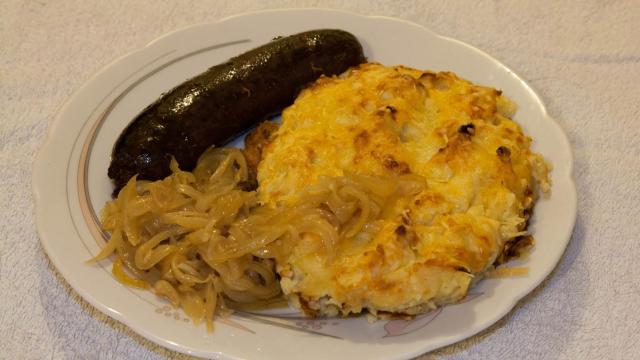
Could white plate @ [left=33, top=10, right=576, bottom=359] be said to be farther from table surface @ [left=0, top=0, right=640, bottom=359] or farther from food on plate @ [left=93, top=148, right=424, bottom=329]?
table surface @ [left=0, top=0, right=640, bottom=359]

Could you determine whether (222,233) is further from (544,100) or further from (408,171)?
(544,100)

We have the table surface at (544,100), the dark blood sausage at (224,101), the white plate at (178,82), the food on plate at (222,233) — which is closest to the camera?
the white plate at (178,82)

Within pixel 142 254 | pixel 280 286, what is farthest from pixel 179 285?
pixel 280 286

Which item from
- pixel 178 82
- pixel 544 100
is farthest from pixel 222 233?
pixel 544 100

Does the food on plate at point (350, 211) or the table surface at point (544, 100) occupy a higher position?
the food on plate at point (350, 211)

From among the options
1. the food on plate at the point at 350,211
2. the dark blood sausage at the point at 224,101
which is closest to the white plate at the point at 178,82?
the food on plate at the point at 350,211

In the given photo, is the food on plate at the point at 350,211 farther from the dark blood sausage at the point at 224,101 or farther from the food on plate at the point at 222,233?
the dark blood sausage at the point at 224,101

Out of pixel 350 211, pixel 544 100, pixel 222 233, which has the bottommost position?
pixel 544 100
